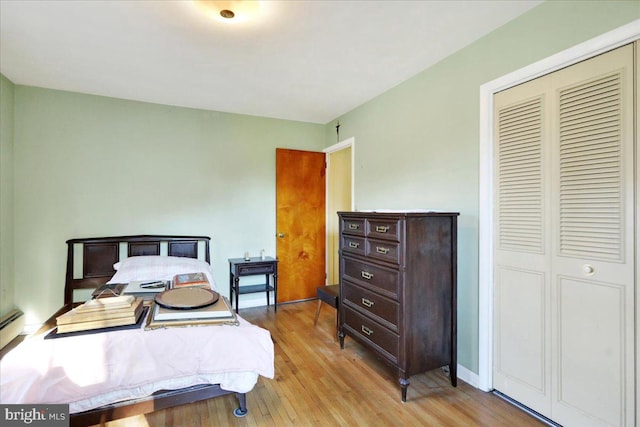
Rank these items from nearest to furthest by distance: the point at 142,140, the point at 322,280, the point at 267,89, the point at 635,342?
the point at 635,342, the point at 267,89, the point at 142,140, the point at 322,280

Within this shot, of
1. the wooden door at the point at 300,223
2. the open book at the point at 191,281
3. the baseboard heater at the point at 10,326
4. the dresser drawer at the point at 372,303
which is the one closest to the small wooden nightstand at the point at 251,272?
the wooden door at the point at 300,223

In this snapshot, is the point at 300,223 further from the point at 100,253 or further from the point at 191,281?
the point at 100,253

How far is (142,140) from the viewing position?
3.59m

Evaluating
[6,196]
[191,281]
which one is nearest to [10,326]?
[6,196]

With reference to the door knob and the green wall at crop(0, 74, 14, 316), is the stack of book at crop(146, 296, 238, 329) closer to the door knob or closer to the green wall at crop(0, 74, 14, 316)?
the door knob

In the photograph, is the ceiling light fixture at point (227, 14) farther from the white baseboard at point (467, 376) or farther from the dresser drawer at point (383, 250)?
the white baseboard at point (467, 376)

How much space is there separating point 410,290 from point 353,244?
69 cm

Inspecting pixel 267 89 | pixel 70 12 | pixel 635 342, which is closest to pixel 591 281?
pixel 635 342

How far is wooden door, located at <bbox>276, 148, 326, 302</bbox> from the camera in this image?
4262mm

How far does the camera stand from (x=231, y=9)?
75.4 inches

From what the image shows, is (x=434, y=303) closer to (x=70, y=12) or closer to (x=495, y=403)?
(x=495, y=403)

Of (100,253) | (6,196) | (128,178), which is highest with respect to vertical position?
(128,178)

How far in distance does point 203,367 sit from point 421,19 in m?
2.51

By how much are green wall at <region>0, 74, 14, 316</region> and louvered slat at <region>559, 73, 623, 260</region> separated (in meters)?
4.58
